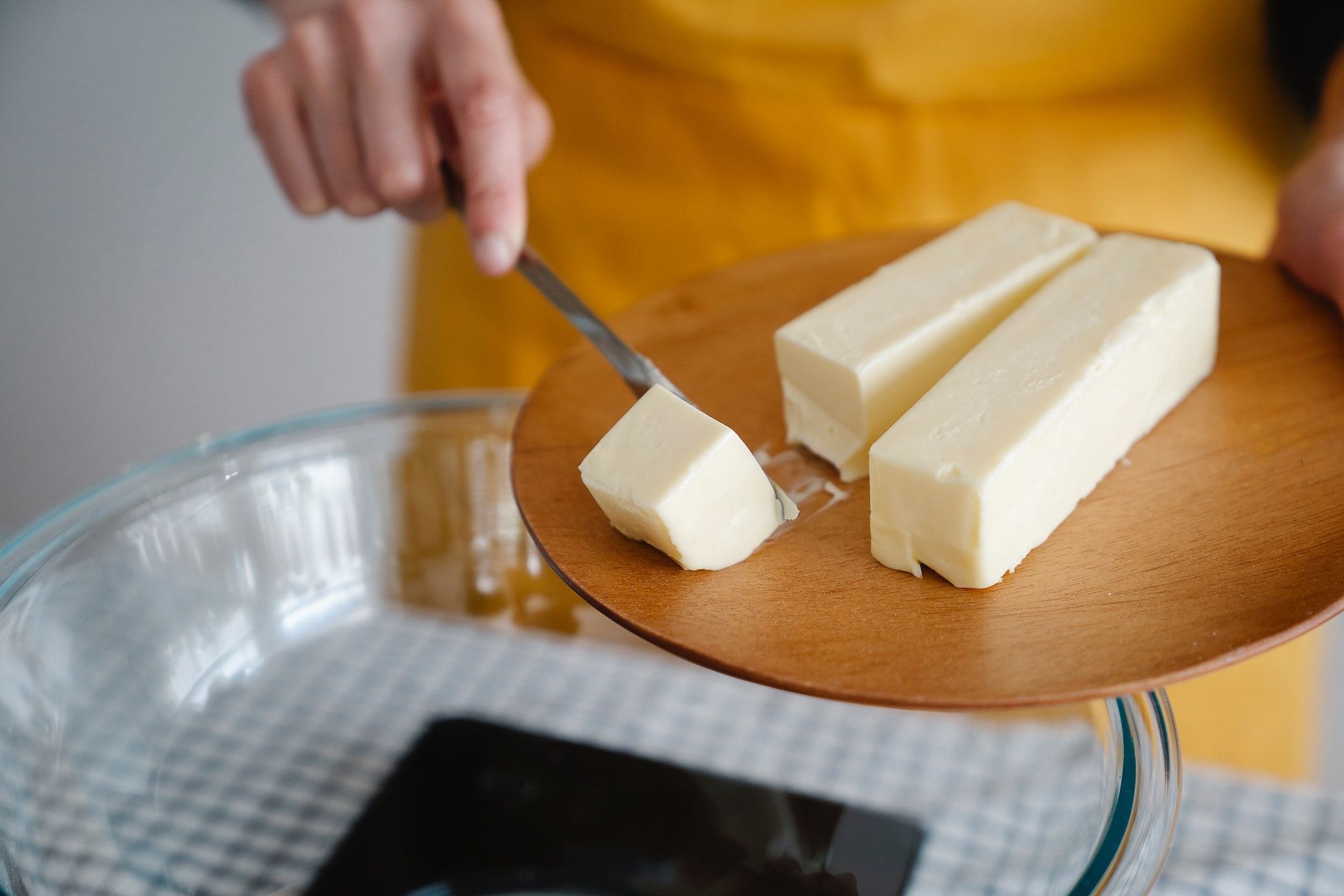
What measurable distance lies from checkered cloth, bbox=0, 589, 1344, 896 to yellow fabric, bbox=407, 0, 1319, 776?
0.54m

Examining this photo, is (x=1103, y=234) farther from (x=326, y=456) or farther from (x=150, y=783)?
(x=150, y=783)

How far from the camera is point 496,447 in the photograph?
3.88 ft

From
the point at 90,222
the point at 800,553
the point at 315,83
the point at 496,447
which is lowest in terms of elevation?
the point at 90,222

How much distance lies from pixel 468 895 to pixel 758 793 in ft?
0.86

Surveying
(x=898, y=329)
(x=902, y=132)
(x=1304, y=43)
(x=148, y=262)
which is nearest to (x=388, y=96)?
(x=898, y=329)

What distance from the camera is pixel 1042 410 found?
0.82 m

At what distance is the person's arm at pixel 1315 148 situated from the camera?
3.41 feet

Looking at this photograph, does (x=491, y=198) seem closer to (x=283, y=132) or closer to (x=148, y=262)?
(x=283, y=132)

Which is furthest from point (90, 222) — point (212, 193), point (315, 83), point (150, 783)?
point (150, 783)

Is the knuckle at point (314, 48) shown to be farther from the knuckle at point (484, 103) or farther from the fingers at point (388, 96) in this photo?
the knuckle at point (484, 103)

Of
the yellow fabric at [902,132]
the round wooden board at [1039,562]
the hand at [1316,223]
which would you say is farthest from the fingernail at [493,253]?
the hand at [1316,223]

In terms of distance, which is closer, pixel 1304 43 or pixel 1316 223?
pixel 1316 223

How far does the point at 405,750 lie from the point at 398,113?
24.5 inches

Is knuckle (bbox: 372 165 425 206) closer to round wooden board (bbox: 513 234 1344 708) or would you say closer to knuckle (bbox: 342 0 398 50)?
knuckle (bbox: 342 0 398 50)
